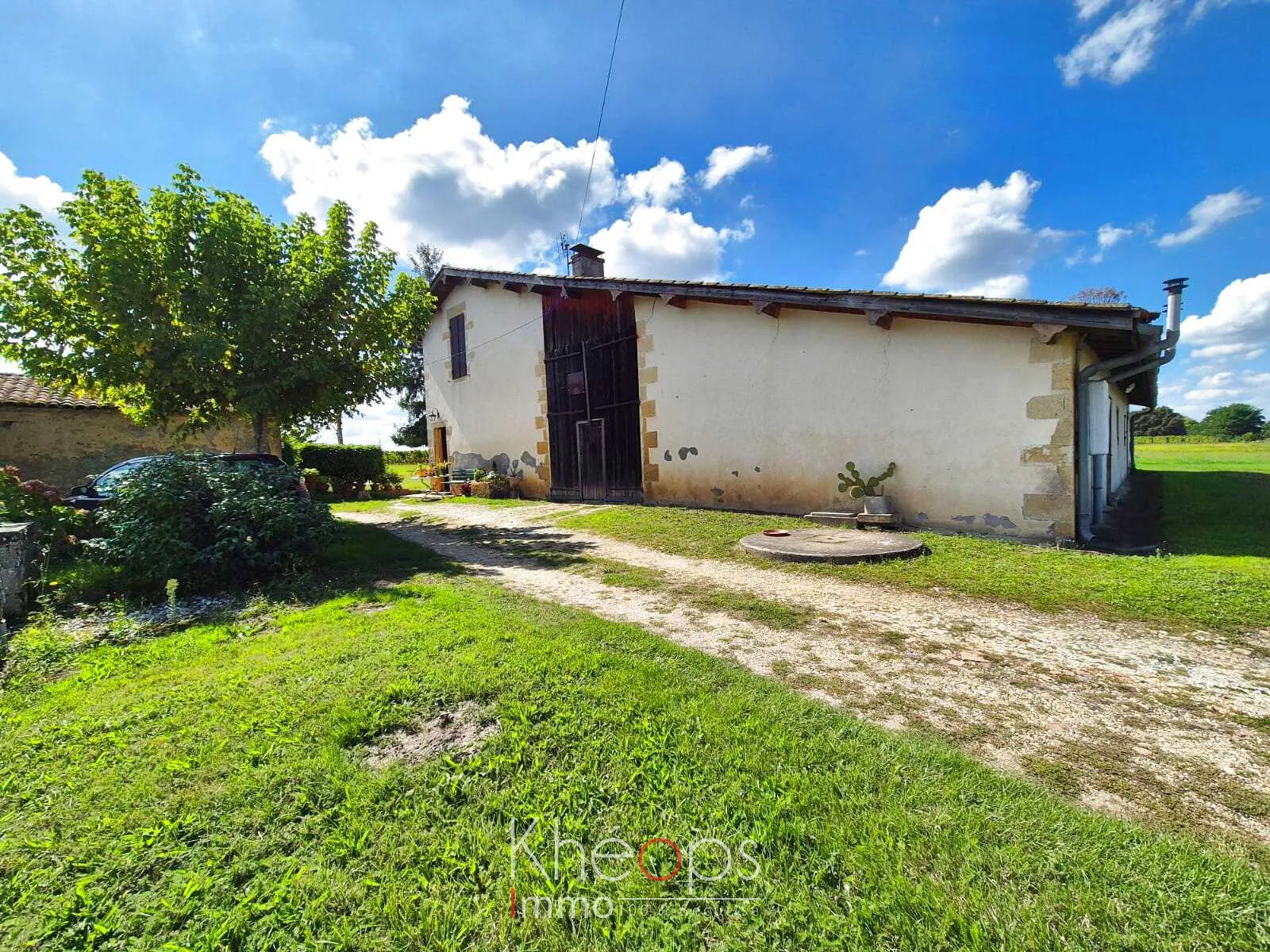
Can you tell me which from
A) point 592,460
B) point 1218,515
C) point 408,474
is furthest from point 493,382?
point 1218,515

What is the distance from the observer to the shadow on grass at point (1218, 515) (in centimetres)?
620

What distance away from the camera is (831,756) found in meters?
2.27

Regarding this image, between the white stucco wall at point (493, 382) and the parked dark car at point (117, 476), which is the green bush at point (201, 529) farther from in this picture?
the white stucco wall at point (493, 382)

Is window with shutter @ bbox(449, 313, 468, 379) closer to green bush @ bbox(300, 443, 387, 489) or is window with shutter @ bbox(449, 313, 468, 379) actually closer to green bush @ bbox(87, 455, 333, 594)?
green bush @ bbox(300, 443, 387, 489)

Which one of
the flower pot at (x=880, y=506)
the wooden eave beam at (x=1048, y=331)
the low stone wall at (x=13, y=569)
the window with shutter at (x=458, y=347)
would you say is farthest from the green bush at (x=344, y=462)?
the wooden eave beam at (x=1048, y=331)

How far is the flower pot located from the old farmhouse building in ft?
1.29

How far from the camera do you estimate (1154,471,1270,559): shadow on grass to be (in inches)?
244

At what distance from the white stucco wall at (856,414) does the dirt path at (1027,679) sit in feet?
12.1

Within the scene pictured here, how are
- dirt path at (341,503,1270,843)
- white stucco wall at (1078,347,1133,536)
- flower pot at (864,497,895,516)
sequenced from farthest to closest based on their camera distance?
flower pot at (864,497,895,516)
white stucco wall at (1078,347,1133,536)
dirt path at (341,503,1270,843)

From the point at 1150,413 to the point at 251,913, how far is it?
76.8m

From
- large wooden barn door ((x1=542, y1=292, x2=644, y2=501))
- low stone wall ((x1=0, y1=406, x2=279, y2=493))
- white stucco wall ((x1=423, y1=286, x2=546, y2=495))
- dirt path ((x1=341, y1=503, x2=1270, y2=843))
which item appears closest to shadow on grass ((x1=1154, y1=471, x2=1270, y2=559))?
dirt path ((x1=341, y1=503, x2=1270, y2=843))

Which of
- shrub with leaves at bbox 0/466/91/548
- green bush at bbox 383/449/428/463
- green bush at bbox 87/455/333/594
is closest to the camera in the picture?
green bush at bbox 87/455/333/594

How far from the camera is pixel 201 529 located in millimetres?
5602

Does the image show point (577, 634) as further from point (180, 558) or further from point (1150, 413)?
point (1150, 413)
